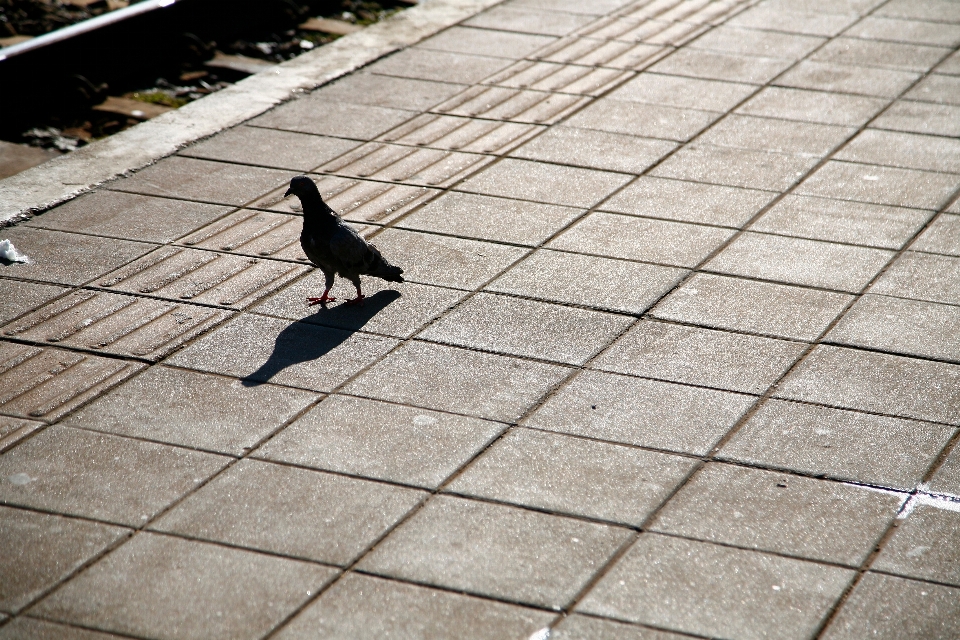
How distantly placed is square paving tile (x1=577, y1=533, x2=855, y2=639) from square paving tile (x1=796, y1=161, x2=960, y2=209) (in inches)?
159

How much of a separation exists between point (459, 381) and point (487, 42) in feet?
20.2

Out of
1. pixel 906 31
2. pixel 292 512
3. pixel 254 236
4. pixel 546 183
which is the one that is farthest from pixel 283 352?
pixel 906 31

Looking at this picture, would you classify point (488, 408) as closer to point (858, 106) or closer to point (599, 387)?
point (599, 387)

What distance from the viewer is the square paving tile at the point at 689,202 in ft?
24.5

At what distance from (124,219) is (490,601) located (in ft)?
14.9

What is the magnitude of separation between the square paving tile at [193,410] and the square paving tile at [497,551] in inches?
40.9

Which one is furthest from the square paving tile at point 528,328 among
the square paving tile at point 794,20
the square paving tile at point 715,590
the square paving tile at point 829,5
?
the square paving tile at point 829,5

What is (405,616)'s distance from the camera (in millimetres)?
4051

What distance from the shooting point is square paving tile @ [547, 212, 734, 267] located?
693cm

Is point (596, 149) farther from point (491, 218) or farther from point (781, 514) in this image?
point (781, 514)

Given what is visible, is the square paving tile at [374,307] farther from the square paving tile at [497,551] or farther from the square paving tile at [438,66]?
the square paving tile at [438,66]

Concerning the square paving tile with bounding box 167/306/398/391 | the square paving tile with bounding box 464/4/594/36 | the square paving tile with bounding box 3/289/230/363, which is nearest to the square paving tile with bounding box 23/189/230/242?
the square paving tile with bounding box 3/289/230/363

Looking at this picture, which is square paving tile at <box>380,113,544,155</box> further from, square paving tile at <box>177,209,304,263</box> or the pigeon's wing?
the pigeon's wing

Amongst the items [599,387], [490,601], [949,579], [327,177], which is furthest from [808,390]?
Answer: [327,177]
